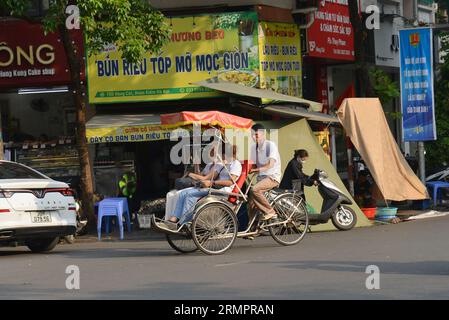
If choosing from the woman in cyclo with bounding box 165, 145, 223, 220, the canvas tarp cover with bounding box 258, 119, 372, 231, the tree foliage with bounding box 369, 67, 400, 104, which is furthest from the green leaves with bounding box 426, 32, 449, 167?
the woman in cyclo with bounding box 165, 145, 223, 220

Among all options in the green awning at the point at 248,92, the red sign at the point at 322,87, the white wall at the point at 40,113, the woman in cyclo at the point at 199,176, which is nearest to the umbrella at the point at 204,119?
the green awning at the point at 248,92

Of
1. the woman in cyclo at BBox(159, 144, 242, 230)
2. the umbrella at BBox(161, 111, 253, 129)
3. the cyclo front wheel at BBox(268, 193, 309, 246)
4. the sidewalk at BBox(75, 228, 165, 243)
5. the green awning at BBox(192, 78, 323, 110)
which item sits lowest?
the sidewalk at BBox(75, 228, 165, 243)

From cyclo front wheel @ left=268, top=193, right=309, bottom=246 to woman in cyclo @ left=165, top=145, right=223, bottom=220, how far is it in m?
1.07

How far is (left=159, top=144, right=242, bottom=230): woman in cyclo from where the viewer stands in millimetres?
13570

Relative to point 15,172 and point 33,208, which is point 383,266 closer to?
point 33,208

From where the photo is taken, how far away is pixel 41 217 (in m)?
14.2

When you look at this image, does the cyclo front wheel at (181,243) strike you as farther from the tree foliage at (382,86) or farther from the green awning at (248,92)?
the tree foliage at (382,86)

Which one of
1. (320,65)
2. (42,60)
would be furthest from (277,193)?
(320,65)

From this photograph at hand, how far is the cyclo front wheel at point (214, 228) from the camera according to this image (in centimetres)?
1341

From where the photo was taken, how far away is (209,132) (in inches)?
644

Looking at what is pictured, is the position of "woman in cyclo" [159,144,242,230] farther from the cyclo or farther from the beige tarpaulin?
the beige tarpaulin

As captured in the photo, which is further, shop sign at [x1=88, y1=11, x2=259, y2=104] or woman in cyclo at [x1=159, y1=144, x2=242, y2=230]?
shop sign at [x1=88, y1=11, x2=259, y2=104]

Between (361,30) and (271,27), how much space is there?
2141mm

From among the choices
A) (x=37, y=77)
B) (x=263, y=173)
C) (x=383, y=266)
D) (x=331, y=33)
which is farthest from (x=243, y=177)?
(x=331, y=33)
